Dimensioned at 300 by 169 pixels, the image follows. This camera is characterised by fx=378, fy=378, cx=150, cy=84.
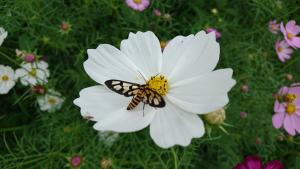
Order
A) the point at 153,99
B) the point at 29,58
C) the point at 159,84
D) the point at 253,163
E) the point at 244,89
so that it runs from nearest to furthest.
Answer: the point at 153,99, the point at 159,84, the point at 253,163, the point at 29,58, the point at 244,89

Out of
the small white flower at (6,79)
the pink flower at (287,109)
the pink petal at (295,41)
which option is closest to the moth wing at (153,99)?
the pink flower at (287,109)

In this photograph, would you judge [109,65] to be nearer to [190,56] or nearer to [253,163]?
[190,56]

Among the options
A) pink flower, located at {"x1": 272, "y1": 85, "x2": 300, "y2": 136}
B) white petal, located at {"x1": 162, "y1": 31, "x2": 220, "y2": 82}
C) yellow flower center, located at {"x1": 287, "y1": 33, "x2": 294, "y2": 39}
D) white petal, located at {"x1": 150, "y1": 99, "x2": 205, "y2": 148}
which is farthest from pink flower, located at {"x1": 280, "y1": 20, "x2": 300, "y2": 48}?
white petal, located at {"x1": 150, "y1": 99, "x2": 205, "y2": 148}

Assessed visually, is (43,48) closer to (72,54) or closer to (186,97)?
(72,54)

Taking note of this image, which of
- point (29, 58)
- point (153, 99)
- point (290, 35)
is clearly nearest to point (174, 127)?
point (153, 99)

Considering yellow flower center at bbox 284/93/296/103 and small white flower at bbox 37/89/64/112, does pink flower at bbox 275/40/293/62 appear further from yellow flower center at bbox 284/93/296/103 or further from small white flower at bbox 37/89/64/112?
small white flower at bbox 37/89/64/112

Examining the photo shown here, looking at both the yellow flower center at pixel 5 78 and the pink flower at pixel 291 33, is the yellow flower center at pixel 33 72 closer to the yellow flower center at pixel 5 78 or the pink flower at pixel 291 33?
the yellow flower center at pixel 5 78
